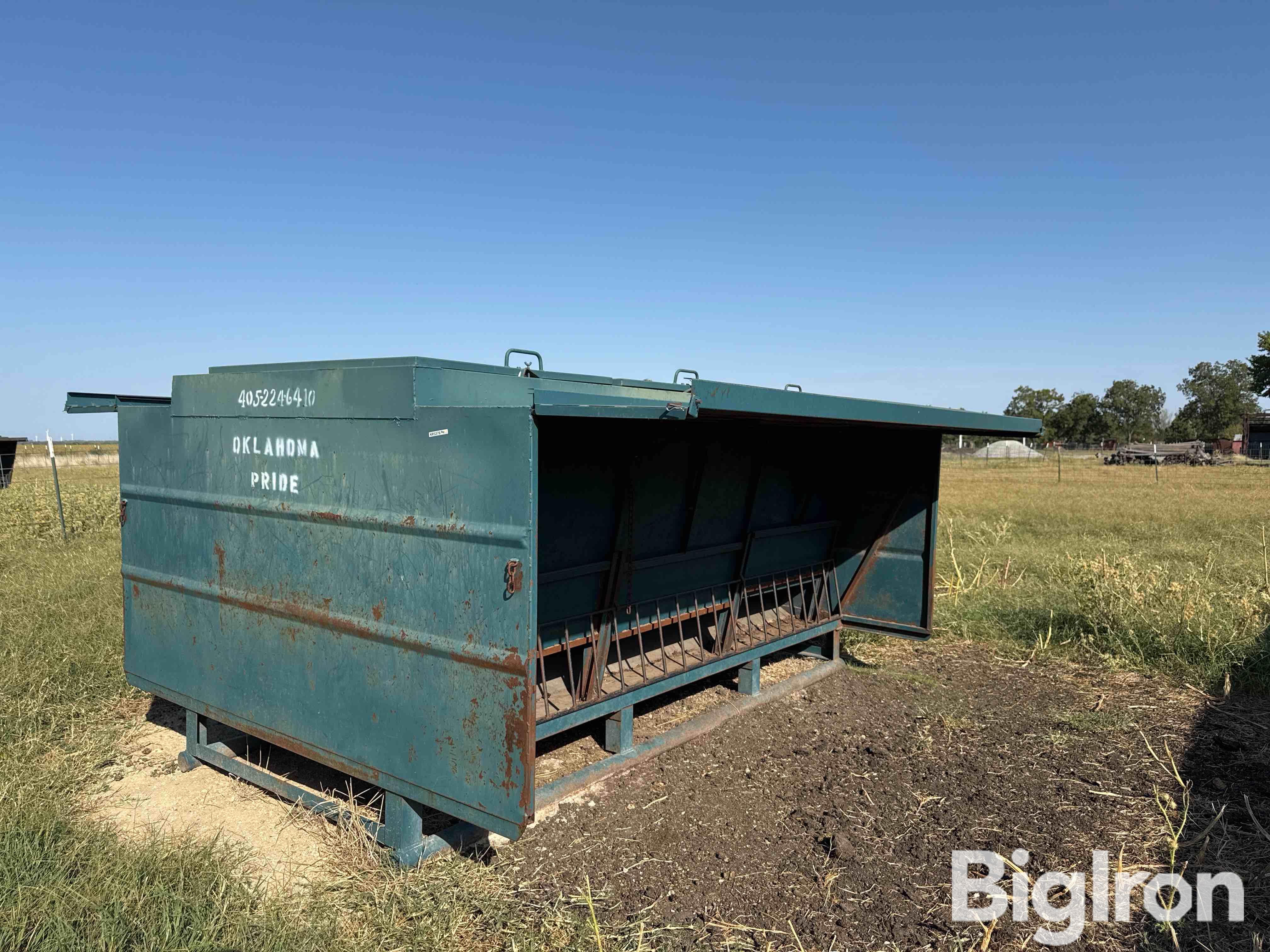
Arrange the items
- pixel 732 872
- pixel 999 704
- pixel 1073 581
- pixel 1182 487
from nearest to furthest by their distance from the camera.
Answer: pixel 732 872 → pixel 999 704 → pixel 1073 581 → pixel 1182 487

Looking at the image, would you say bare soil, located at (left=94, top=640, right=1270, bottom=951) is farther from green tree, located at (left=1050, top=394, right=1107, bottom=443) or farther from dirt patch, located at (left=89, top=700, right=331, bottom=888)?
green tree, located at (left=1050, top=394, right=1107, bottom=443)

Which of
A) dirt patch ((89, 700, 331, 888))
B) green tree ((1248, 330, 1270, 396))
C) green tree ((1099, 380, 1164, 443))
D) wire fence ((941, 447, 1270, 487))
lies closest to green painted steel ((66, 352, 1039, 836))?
dirt patch ((89, 700, 331, 888))

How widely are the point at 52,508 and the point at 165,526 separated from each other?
10.3 m

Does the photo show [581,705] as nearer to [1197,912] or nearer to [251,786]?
[251,786]

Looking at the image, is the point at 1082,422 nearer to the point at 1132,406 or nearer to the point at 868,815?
the point at 1132,406

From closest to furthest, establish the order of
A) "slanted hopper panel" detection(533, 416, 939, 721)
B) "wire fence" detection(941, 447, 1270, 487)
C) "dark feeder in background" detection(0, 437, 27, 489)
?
"slanted hopper panel" detection(533, 416, 939, 721), "dark feeder in background" detection(0, 437, 27, 489), "wire fence" detection(941, 447, 1270, 487)

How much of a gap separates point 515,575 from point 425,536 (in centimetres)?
53

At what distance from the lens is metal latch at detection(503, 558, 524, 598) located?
122 inches

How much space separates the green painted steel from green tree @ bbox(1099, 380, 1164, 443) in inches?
→ 3450

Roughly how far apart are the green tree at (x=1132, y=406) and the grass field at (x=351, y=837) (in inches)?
2964

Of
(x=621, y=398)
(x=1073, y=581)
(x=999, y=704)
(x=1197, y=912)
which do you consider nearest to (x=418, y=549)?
(x=621, y=398)

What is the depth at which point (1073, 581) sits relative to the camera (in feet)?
28.2

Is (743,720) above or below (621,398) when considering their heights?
below

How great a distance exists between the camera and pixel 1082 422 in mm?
74938
